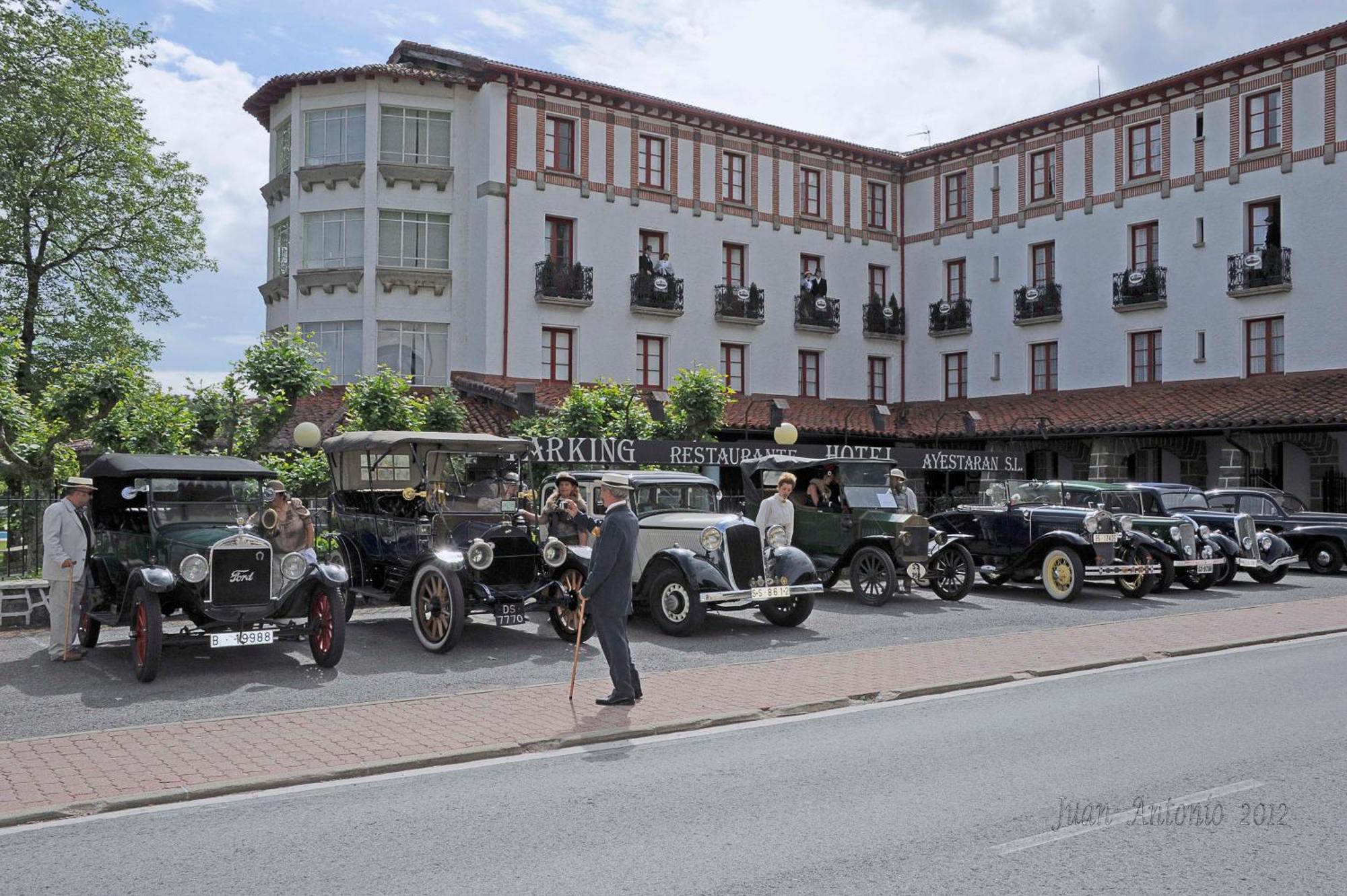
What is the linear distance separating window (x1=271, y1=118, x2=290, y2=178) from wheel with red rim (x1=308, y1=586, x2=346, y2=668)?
23659 millimetres

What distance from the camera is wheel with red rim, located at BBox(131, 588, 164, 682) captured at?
10016 mm

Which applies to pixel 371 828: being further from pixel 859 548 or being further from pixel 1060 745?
pixel 859 548

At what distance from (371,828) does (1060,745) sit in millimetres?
4552

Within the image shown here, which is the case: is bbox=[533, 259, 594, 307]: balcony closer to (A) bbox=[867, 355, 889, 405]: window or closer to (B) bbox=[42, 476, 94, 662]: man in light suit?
Result: (A) bbox=[867, 355, 889, 405]: window

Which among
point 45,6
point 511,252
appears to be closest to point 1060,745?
point 511,252

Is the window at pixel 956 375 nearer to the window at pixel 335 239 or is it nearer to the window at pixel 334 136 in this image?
the window at pixel 335 239

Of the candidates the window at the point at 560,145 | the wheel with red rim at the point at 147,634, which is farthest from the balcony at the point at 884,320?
the wheel with red rim at the point at 147,634

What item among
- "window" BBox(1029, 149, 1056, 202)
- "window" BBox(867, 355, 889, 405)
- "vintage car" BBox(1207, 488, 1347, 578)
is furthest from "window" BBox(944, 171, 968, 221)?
"vintage car" BBox(1207, 488, 1347, 578)

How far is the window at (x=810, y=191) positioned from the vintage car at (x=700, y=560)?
929 inches

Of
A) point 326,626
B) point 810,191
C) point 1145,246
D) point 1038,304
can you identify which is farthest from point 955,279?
point 326,626

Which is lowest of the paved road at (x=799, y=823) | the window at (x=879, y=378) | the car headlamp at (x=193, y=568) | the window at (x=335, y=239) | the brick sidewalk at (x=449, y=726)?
the brick sidewalk at (x=449, y=726)

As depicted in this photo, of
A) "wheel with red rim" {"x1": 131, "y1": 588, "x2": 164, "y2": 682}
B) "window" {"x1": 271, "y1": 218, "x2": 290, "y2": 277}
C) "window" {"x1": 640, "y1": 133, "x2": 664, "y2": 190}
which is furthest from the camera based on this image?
"window" {"x1": 640, "y1": 133, "x2": 664, "y2": 190}

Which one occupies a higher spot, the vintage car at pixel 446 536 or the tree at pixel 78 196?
the tree at pixel 78 196

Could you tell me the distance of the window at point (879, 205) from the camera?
128ft
